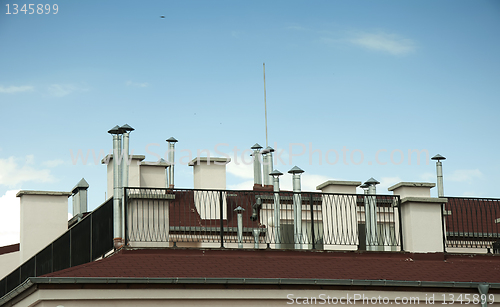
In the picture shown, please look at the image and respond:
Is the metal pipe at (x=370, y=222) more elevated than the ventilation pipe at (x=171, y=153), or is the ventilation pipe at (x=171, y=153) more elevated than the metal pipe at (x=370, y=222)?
the ventilation pipe at (x=171, y=153)

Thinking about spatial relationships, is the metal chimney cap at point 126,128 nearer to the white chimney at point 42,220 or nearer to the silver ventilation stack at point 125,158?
the silver ventilation stack at point 125,158

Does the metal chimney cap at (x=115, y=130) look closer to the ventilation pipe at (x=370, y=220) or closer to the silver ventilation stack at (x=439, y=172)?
the ventilation pipe at (x=370, y=220)

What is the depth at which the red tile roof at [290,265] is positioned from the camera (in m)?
12.3

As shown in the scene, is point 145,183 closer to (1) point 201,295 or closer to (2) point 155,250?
(2) point 155,250

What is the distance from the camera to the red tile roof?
12281mm

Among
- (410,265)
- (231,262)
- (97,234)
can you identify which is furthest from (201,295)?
(410,265)

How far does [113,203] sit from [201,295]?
124 inches

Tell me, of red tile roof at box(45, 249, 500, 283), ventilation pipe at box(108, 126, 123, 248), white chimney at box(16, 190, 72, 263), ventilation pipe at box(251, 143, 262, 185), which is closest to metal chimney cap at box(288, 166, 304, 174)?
red tile roof at box(45, 249, 500, 283)

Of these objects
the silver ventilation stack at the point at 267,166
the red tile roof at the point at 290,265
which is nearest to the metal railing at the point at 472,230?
the red tile roof at the point at 290,265

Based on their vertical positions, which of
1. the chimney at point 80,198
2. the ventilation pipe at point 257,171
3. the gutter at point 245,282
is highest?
the ventilation pipe at point 257,171

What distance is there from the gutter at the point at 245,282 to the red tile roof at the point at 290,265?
0.20m

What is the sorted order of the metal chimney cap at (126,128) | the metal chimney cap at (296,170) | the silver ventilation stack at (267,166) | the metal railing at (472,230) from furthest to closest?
the silver ventilation stack at (267,166) → the metal chimney cap at (296,170) → the metal railing at (472,230) → the metal chimney cap at (126,128)

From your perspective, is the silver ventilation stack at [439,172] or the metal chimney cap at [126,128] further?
the silver ventilation stack at [439,172]

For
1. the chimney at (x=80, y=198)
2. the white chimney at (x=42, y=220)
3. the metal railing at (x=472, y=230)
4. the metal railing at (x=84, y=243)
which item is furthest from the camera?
the chimney at (x=80, y=198)
